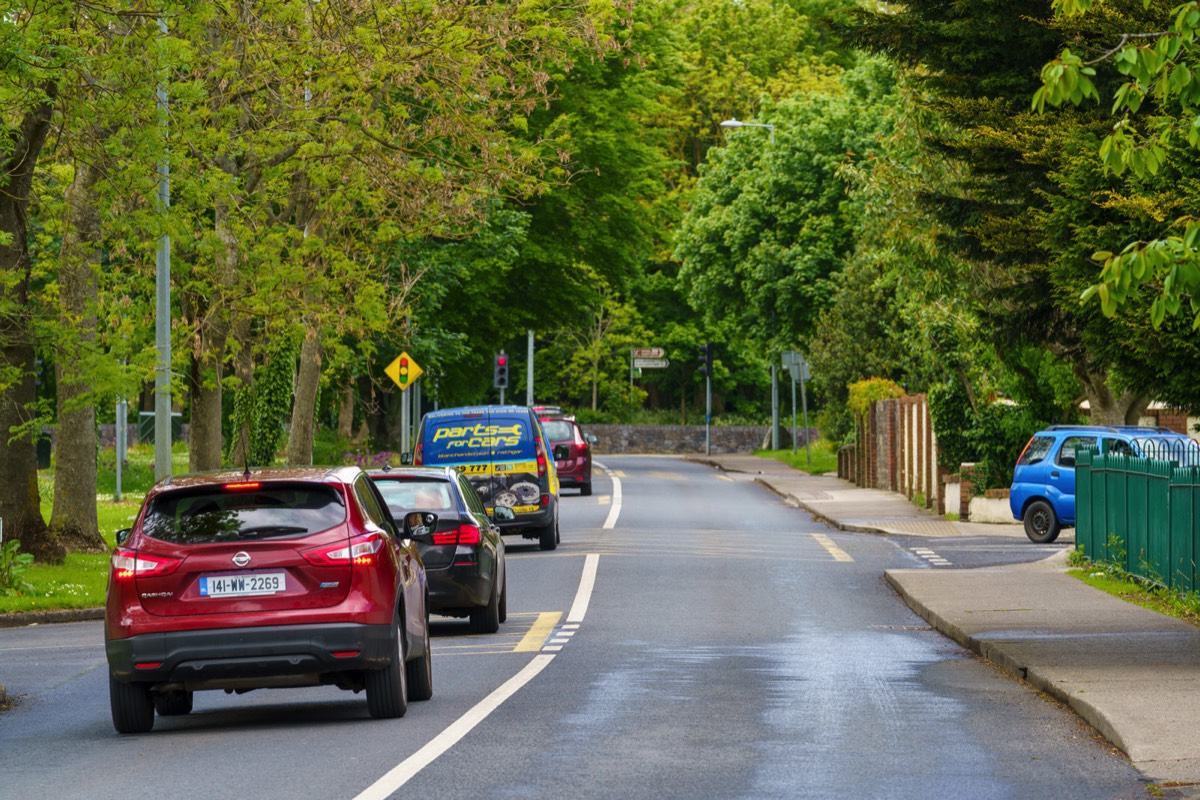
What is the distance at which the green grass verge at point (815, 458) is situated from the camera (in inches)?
2405

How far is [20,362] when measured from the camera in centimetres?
2481

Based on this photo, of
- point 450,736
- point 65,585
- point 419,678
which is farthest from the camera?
point 65,585

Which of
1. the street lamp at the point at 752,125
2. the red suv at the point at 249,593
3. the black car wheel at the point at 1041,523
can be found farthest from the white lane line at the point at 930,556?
the street lamp at the point at 752,125

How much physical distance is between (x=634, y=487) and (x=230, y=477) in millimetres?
39462

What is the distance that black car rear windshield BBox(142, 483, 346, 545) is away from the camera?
1180cm

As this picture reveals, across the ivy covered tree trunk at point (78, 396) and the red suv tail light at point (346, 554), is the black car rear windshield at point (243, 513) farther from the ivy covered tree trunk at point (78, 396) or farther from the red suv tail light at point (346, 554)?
the ivy covered tree trunk at point (78, 396)

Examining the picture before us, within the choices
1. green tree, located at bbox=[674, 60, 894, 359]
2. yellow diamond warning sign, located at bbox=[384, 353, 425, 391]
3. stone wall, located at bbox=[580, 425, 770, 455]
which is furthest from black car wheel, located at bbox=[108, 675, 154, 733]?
stone wall, located at bbox=[580, 425, 770, 455]

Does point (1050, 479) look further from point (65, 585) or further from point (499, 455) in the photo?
point (65, 585)

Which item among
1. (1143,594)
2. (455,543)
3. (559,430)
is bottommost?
(1143,594)

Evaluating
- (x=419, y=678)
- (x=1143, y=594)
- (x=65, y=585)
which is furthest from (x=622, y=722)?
(x=65, y=585)

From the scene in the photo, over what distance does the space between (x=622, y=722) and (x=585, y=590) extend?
10.7 meters

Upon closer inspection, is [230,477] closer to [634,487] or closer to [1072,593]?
[1072,593]

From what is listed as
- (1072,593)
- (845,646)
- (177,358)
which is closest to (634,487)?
(177,358)

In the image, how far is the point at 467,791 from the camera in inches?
366
